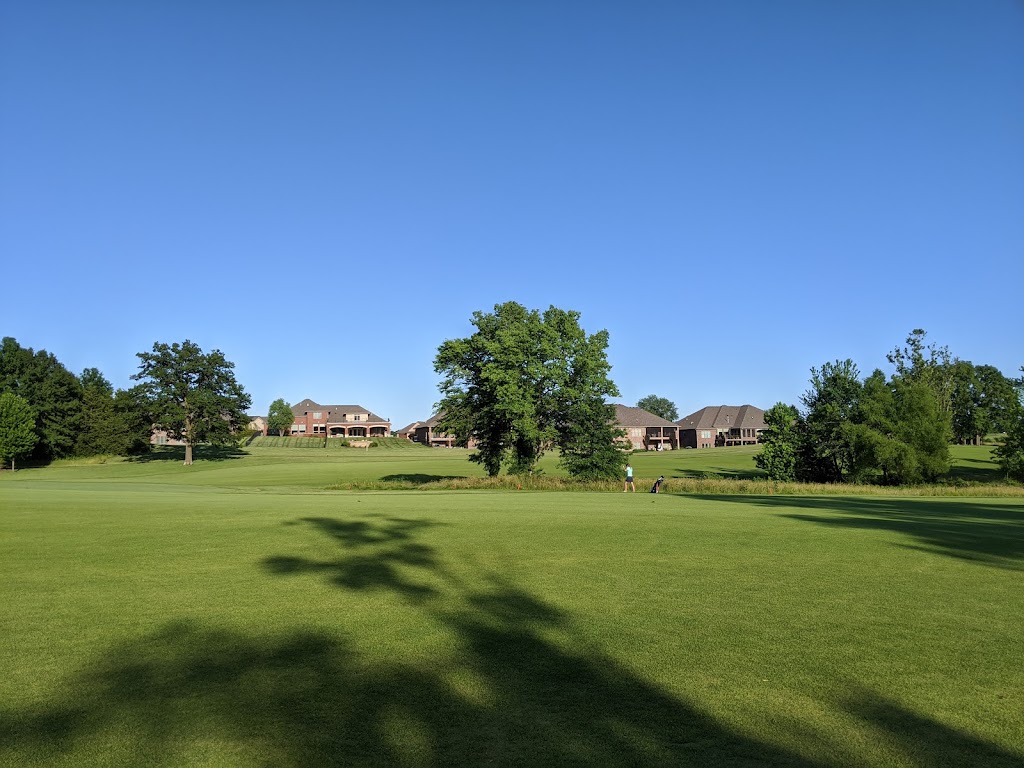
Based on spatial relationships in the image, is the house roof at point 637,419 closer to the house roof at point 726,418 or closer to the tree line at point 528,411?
the house roof at point 726,418

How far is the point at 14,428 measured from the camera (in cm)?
9425

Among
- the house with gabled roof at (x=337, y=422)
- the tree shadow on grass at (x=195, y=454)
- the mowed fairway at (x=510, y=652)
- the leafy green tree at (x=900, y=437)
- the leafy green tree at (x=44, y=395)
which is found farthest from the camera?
the house with gabled roof at (x=337, y=422)

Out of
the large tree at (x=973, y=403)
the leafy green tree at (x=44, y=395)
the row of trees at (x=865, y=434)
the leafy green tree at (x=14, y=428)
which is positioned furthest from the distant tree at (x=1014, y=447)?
the leafy green tree at (x=44, y=395)

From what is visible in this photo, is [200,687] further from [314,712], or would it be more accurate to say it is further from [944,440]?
[944,440]

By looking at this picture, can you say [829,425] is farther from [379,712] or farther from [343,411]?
[343,411]

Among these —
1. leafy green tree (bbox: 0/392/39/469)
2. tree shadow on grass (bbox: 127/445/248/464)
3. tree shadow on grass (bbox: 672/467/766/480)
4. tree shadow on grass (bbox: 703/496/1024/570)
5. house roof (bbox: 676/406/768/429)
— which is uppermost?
house roof (bbox: 676/406/768/429)

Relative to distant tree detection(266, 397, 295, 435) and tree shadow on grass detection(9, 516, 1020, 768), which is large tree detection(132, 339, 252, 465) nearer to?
distant tree detection(266, 397, 295, 435)

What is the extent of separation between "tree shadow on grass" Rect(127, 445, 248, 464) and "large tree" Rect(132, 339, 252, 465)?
3.30m

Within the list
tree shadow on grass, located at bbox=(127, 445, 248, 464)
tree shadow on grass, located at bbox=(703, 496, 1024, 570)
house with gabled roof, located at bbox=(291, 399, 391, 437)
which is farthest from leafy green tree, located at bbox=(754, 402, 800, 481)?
house with gabled roof, located at bbox=(291, 399, 391, 437)

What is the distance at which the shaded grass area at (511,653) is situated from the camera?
5.98 meters

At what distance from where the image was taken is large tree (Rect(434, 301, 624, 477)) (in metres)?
61.1

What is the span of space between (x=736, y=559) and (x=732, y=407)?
173 m

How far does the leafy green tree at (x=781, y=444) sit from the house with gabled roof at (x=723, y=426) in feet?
304

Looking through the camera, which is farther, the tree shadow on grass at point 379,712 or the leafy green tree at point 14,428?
the leafy green tree at point 14,428
